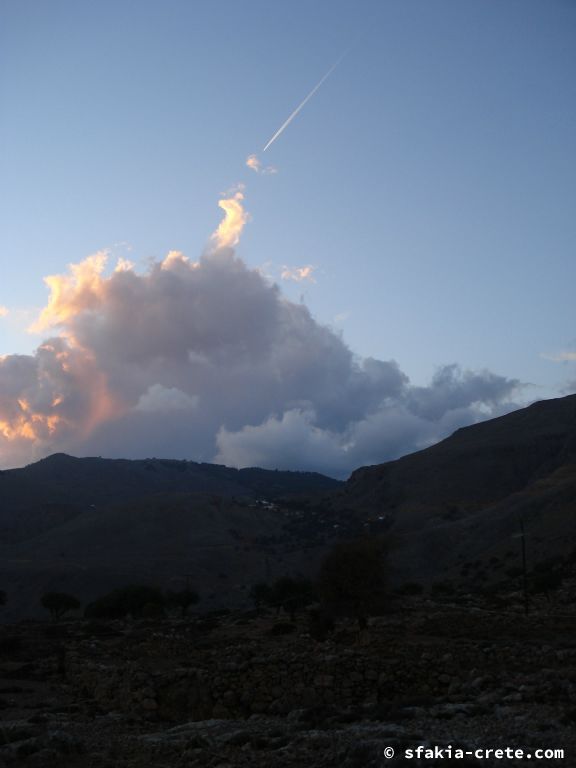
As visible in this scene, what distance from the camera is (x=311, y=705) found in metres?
15.6

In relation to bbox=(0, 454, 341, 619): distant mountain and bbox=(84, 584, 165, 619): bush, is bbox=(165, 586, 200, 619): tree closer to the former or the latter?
bbox=(84, 584, 165, 619): bush

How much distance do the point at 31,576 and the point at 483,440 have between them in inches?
3288

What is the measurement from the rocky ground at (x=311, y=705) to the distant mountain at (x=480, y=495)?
35317 mm

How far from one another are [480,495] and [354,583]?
81406mm

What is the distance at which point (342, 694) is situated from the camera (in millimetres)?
16359

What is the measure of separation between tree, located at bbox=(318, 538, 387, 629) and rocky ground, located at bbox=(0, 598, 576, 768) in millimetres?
7098

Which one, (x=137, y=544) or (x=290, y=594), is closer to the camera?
(x=290, y=594)

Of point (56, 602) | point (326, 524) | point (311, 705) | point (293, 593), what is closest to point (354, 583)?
point (311, 705)

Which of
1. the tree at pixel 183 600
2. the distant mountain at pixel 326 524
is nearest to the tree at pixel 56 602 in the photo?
the tree at pixel 183 600

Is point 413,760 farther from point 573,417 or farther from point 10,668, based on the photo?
point 573,417

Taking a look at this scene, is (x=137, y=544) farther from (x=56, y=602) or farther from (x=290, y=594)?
(x=290, y=594)

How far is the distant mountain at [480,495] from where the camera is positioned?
72.8 metres

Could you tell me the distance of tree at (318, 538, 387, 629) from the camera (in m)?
34.5

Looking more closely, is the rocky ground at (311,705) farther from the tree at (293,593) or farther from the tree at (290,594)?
the tree at (293,593)
